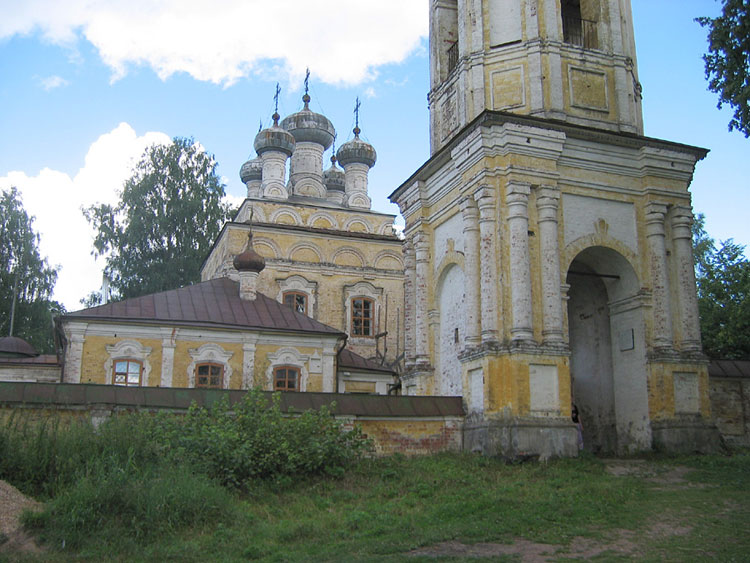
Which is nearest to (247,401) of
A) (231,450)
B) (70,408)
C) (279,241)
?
(231,450)

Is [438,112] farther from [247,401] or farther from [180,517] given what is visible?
[180,517]

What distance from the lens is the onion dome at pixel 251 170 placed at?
32281mm

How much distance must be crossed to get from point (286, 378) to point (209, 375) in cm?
179

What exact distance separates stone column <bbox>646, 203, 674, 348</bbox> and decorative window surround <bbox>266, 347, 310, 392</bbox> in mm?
8179

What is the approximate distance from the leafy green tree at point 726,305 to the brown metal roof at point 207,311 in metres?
9.38

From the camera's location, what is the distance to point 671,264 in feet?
47.4

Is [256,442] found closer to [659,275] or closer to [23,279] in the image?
[659,275]

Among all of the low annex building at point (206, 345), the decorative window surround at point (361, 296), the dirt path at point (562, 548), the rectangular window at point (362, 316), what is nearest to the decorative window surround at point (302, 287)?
the decorative window surround at point (361, 296)

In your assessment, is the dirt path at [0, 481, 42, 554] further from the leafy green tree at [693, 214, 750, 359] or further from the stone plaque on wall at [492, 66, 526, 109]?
the leafy green tree at [693, 214, 750, 359]

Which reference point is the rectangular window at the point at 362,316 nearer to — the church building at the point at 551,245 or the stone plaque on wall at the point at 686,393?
the church building at the point at 551,245

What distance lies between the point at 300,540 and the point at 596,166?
9513mm

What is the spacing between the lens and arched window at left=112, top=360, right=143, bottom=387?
56.0 ft

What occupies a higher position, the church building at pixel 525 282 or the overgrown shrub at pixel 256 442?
the church building at pixel 525 282

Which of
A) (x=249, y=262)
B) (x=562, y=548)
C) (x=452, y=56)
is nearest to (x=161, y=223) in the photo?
(x=249, y=262)
